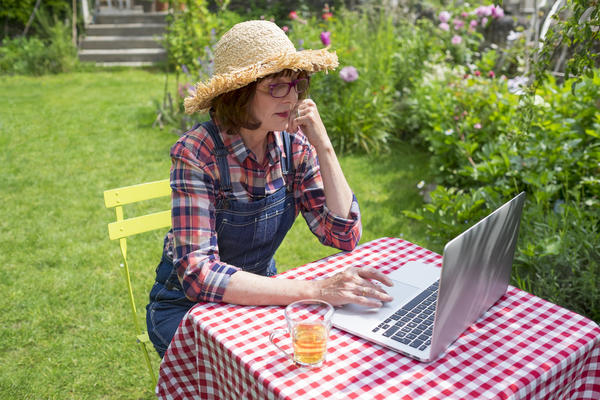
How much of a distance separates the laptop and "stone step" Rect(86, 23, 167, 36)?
10456mm

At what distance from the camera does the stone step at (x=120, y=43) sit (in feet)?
35.3

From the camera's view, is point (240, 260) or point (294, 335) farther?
point (240, 260)

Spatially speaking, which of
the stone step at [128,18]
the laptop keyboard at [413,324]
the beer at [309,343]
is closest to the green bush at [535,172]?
the laptop keyboard at [413,324]

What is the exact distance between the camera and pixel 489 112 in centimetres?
465

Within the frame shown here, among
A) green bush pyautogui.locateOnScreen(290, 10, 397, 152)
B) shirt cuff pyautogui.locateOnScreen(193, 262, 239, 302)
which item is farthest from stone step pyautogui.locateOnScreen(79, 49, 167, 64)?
shirt cuff pyautogui.locateOnScreen(193, 262, 239, 302)

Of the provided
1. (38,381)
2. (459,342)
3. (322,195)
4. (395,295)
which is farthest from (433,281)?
(38,381)

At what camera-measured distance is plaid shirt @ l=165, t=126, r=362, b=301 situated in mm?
1717

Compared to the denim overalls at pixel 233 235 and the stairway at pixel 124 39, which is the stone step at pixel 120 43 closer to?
the stairway at pixel 124 39

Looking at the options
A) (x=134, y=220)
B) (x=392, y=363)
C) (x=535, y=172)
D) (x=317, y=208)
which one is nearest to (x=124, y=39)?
(x=535, y=172)

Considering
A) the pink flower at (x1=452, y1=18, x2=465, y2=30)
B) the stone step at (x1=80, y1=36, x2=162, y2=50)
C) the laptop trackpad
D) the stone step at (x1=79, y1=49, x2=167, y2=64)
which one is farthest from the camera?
the stone step at (x1=80, y1=36, x2=162, y2=50)

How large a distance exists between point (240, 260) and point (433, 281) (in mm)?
700

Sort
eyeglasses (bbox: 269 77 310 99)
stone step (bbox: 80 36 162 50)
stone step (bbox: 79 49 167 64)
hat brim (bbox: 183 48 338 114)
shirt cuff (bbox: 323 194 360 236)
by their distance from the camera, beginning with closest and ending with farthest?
hat brim (bbox: 183 48 338 114) < eyeglasses (bbox: 269 77 310 99) < shirt cuff (bbox: 323 194 360 236) < stone step (bbox: 79 49 167 64) < stone step (bbox: 80 36 162 50)

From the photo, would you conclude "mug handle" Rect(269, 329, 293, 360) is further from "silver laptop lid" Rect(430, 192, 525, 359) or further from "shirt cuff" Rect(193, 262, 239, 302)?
"silver laptop lid" Rect(430, 192, 525, 359)

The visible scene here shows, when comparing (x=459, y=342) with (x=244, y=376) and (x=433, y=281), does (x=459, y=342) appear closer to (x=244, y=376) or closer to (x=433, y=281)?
(x=433, y=281)
